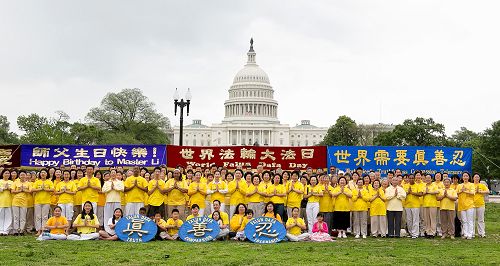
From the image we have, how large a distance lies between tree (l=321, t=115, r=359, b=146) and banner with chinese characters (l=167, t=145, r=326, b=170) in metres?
56.1

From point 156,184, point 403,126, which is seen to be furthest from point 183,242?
point 403,126

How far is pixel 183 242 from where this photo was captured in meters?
13.3

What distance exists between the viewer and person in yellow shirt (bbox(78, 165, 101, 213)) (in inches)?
589

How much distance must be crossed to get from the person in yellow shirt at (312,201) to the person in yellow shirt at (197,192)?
2.44 m

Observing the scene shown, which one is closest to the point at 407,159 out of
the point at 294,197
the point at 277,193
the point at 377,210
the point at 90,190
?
the point at 377,210

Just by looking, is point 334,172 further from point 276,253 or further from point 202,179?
point 276,253

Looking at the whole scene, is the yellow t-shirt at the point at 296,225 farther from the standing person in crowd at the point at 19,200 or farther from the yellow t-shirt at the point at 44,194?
the standing person in crowd at the point at 19,200

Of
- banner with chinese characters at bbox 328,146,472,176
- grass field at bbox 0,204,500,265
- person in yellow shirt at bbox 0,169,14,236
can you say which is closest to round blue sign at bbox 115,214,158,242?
grass field at bbox 0,204,500,265

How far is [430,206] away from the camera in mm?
15367

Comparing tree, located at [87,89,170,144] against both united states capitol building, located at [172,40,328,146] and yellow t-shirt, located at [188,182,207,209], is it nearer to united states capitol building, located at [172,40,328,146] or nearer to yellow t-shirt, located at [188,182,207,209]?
united states capitol building, located at [172,40,328,146]

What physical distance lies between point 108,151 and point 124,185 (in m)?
5.02

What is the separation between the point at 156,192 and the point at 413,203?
6.22 metres

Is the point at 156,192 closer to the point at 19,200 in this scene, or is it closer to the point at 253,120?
the point at 19,200

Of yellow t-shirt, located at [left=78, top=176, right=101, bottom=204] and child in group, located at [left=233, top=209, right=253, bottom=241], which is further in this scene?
yellow t-shirt, located at [left=78, top=176, right=101, bottom=204]
